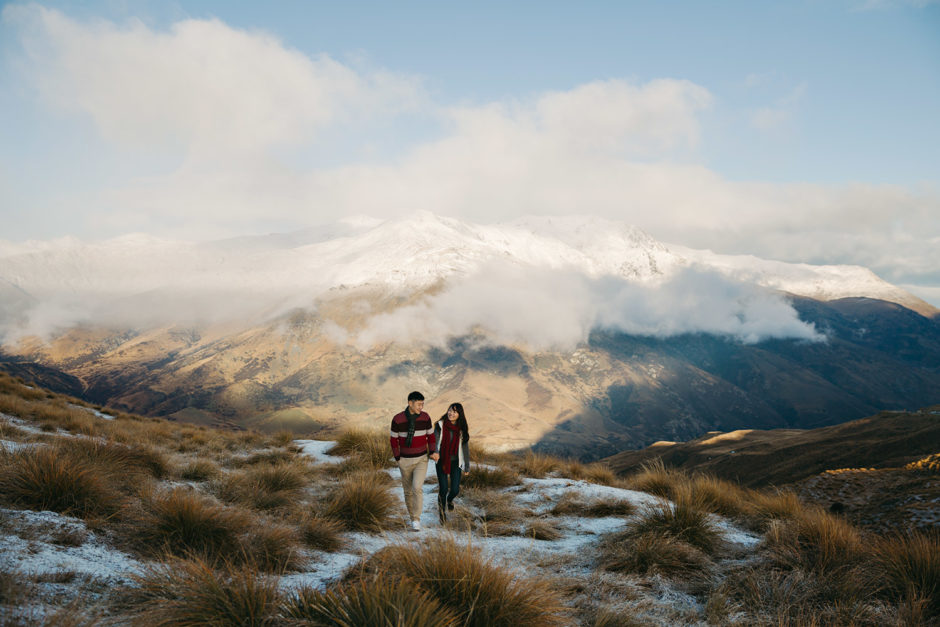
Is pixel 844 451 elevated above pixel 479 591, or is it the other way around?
pixel 479 591

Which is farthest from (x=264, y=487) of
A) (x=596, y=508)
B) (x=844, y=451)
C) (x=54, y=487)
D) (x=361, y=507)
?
(x=844, y=451)

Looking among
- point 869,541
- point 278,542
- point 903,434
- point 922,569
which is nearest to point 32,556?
point 278,542

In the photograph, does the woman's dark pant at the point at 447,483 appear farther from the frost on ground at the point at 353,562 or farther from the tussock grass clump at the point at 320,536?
the tussock grass clump at the point at 320,536

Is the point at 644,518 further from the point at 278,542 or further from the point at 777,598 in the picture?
the point at 278,542

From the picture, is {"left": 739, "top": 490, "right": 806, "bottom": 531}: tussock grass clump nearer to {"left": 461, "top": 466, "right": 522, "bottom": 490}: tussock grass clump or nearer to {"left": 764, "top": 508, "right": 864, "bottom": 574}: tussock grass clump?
{"left": 764, "top": 508, "right": 864, "bottom": 574}: tussock grass clump

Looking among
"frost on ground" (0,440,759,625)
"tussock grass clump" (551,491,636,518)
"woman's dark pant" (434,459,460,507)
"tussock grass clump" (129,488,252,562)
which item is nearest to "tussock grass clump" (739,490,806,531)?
"frost on ground" (0,440,759,625)

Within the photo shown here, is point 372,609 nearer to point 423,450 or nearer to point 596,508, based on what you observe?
point 423,450

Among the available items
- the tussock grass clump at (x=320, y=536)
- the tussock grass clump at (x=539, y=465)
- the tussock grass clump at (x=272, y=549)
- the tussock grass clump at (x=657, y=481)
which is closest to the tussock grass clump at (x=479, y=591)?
the tussock grass clump at (x=272, y=549)

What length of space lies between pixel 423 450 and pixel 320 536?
236cm

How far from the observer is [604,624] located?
366cm

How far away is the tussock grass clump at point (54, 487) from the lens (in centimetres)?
480

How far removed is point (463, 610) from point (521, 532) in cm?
409

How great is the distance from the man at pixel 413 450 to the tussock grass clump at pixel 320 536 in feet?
5.65

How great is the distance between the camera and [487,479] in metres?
10.5
